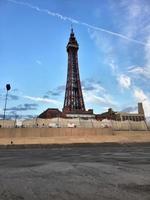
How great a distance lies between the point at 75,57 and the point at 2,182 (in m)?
106

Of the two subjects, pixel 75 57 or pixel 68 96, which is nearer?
pixel 68 96

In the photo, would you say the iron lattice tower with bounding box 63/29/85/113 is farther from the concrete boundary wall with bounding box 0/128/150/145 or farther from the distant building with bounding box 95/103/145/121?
the concrete boundary wall with bounding box 0/128/150/145

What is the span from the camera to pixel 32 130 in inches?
1480

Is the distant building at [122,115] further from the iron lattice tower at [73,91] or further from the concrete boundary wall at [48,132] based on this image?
the concrete boundary wall at [48,132]

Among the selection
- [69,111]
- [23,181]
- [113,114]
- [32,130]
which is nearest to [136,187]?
[23,181]

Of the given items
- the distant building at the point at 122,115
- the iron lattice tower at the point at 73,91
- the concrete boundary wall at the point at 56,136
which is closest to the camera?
the concrete boundary wall at the point at 56,136

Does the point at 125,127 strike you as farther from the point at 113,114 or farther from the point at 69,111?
the point at 113,114

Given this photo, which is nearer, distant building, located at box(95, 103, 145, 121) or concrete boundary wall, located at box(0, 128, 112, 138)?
concrete boundary wall, located at box(0, 128, 112, 138)

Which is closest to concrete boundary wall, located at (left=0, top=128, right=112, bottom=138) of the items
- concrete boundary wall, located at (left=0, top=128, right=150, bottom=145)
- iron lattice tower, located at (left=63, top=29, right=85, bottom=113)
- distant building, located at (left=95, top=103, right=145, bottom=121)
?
concrete boundary wall, located at (left=0, top=128, right=150, bottom=145)

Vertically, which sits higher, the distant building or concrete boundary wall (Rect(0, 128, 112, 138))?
the distant building

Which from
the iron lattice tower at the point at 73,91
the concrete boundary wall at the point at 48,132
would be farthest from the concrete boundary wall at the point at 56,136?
the iron lattice tower at the point at 73,91

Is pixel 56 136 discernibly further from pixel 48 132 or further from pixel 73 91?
pixel 73 91

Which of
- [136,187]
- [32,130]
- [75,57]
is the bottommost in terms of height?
[136,187]

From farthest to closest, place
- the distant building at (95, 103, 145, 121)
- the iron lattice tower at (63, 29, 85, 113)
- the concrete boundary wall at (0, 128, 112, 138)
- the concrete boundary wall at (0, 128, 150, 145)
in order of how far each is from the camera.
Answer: the distant building at (95, 103, 145, 121), the iron lattice tower at (63, 29, 85, 113), the concrete boundary wall at (0, 128, 112, 138), the concrete boundary wall at (0, 128, 150, 145)
